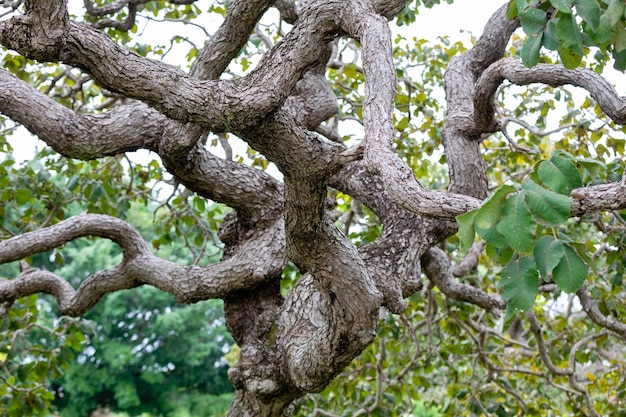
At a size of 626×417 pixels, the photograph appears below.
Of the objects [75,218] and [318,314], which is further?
[75,218]

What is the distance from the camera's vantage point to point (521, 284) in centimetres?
157

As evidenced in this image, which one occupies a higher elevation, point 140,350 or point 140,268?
point 140,350

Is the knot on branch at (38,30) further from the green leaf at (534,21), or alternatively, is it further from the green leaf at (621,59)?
the green leaf at (621,59)

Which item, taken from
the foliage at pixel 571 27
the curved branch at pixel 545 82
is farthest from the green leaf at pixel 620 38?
the curved branch at pixel 545 82

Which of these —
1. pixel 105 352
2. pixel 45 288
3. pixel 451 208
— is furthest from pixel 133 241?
pixel 105 352

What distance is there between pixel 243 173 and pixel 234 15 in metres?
0.83

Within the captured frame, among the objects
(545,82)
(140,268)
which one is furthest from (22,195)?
(545,82)

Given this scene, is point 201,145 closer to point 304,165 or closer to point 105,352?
point 304,165

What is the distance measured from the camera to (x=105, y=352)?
16297mm

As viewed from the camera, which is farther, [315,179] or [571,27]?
[315,179]

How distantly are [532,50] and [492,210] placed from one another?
0.63m

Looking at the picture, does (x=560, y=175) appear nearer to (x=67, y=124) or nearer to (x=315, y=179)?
(x=315, y=179)

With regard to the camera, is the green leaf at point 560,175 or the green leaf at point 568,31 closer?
the green leaf at point 560,175

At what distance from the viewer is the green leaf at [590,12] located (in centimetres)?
160
